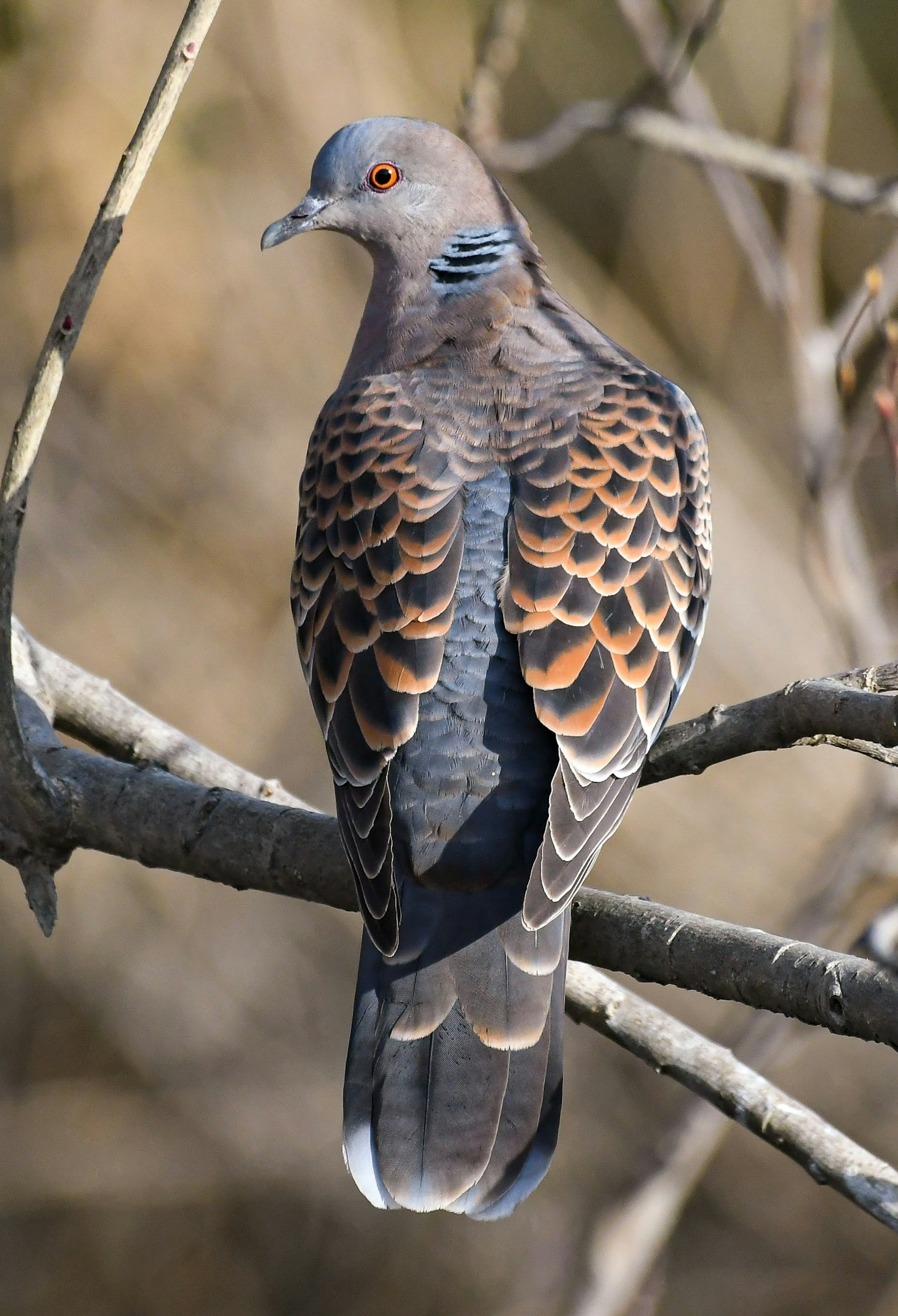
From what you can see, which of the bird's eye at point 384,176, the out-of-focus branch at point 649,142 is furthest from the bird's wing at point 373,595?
the out-of-focus branch at point 649,142

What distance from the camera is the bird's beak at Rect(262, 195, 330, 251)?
3605mm

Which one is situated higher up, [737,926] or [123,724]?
[737,926]

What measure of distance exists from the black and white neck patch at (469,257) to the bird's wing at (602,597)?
1.74 ft

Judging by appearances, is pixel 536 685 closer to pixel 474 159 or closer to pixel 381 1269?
pixel 474 159

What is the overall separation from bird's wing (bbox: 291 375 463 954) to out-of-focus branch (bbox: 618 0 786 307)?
1.47 m

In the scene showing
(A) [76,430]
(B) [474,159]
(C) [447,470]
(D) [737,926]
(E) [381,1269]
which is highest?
(B) [474,159]

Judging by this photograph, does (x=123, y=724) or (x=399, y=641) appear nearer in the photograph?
(x=399, y=641)

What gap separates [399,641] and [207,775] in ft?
1.98

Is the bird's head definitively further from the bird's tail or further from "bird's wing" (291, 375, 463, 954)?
the bird's tail

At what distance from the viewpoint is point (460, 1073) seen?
2.39 metres

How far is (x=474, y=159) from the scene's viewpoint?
377cm

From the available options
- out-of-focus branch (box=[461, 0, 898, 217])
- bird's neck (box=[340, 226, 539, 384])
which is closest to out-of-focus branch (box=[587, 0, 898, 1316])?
out-of-focus branch (box=[461, 0, 898, 217])

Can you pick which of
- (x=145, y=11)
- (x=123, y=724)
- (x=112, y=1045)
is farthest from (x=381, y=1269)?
(x=145, y=11)

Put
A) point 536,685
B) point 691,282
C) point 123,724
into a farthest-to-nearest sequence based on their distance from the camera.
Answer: point 691,282 < point 123,724 < point 536,685
